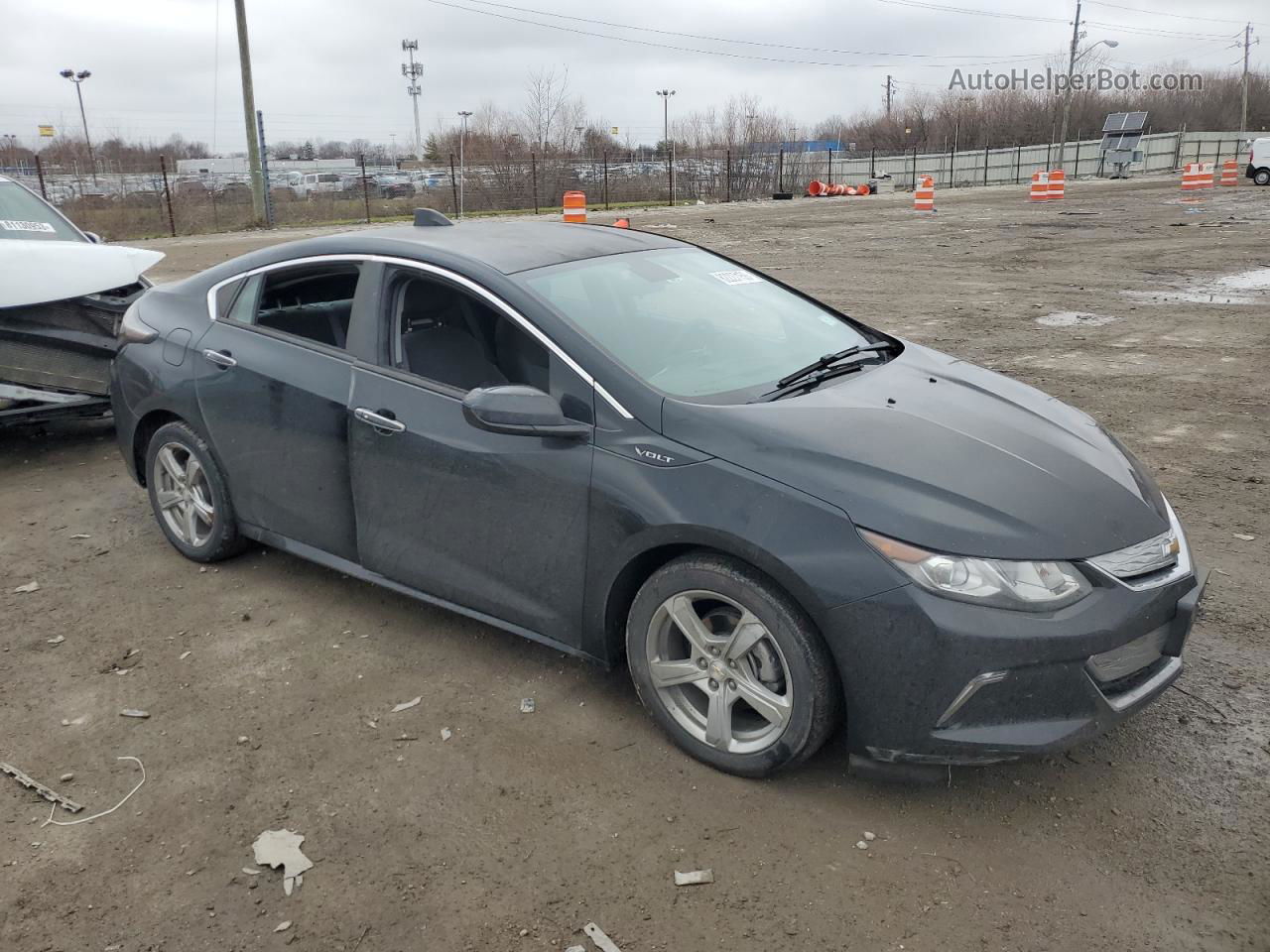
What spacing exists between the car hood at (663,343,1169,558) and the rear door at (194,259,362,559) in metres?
1.59

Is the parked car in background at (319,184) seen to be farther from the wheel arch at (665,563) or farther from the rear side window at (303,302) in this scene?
the wheel arch at (665,563)

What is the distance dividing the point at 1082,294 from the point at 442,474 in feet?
37.0

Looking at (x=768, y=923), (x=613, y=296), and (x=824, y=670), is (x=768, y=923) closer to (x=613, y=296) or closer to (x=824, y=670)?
(x=824, y=670)

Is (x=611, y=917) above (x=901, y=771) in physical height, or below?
below

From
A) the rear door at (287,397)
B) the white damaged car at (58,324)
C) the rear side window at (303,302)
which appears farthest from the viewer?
the white damaged car at (58,324)

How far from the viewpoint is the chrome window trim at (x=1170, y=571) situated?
2.89m

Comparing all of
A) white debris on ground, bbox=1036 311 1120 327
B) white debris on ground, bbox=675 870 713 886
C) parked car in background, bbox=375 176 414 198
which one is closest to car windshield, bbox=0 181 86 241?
white debris on ground, bbox=675 870 713 886

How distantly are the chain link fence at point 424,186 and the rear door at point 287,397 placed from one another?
22.0m

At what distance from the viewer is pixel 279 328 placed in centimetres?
451

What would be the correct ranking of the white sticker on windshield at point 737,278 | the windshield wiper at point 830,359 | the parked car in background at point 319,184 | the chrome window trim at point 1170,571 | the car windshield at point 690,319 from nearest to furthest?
the chrome window trim at point 1170,571 → the car windshield at point 690,319 → the windshield wiper at point 830,359 → the white sticker on windshield at point 737,278 → the parked car in background at point 319,184

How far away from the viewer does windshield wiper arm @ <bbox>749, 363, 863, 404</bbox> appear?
3.51 meters

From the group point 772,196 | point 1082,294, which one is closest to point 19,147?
point 772,196

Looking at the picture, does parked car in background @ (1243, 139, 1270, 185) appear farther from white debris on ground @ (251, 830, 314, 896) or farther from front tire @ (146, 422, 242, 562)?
white debris on ground @ (251, 830, 314, 896)

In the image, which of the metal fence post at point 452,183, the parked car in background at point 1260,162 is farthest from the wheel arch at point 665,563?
the parked car in background at point 1260,162
